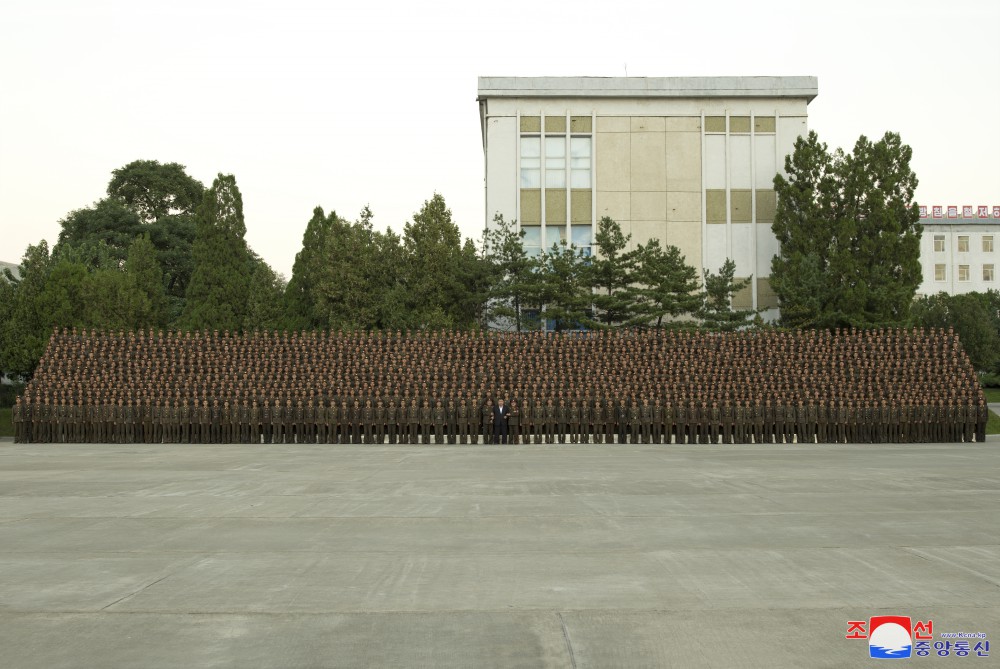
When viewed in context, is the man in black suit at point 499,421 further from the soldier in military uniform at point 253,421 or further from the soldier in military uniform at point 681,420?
the soldier in military uniform at point 253,421

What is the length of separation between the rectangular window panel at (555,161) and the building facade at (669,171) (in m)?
0.09

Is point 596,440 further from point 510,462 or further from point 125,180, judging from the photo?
point 125,180

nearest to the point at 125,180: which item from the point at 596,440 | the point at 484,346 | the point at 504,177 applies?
the point at 504,177

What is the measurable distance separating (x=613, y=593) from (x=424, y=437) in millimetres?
16428

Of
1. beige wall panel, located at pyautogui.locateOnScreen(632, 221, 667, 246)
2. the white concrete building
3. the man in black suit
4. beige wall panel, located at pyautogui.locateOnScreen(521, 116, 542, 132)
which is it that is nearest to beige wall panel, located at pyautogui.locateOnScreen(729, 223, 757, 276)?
beige wall panel, located at pyautogui.locateOnScreen(632, 221, 667, 246)

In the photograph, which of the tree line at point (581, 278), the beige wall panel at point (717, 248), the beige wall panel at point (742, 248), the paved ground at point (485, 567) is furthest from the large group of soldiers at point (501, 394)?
the beige wall panel at point (717, 248)

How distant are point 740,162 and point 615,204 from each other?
506 cm

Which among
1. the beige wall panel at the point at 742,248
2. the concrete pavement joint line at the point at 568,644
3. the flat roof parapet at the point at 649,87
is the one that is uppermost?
the flat roof parapet at the point at 649,87

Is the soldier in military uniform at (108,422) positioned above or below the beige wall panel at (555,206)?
below

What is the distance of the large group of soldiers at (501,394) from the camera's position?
22.4 m

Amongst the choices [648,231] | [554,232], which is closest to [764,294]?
[648,231]

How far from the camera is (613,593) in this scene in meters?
6.18

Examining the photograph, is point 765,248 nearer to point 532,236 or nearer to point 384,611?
point 532,236

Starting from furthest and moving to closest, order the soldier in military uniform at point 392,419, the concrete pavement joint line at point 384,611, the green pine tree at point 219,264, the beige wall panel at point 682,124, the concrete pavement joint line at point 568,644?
1. the green pine tree at point 219,264
2. the beige wall panel at point 682,124
3. the soldier in military uniform at point 392,419
4. the concrete pavement joint line at point 384,611
5. the concrete pavement joint line at point 568,644
